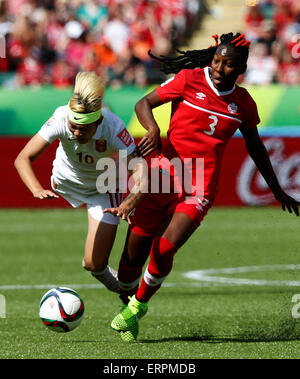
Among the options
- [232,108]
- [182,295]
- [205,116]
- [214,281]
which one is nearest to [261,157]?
[232,108]

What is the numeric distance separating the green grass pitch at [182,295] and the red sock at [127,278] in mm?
342

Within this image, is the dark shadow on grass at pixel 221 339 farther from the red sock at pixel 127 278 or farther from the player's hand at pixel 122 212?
the player's hand at pixel 122 212

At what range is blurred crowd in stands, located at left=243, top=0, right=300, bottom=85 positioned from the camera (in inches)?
742

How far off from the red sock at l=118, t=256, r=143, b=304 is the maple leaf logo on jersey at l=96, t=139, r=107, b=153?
0.93 meters

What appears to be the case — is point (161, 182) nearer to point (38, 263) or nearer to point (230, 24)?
point (38, 263)

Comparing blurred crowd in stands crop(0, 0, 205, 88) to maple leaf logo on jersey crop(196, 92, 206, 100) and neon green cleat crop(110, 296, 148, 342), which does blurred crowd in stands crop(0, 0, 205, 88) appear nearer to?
maple leaf logo on jersey crop(196, 92, 206, 100)

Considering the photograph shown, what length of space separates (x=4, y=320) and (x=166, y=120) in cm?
978

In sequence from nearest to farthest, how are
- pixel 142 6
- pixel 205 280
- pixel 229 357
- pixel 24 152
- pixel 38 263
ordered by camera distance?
pixel 229 357 < pixel 24 152 < pixel 205 280 < pixel 38 263 < pixel 142 6

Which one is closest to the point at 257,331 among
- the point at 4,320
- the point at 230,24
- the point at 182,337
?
the point at 182,337

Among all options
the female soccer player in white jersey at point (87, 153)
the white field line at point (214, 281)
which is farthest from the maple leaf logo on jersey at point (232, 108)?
the white field line at point (214, 281)

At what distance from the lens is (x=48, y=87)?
712 inches

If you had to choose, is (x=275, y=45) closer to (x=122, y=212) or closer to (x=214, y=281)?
(x=214, y=281)

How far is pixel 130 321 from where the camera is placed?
6934 millimetres

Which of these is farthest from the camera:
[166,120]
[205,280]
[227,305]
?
[166,120]
